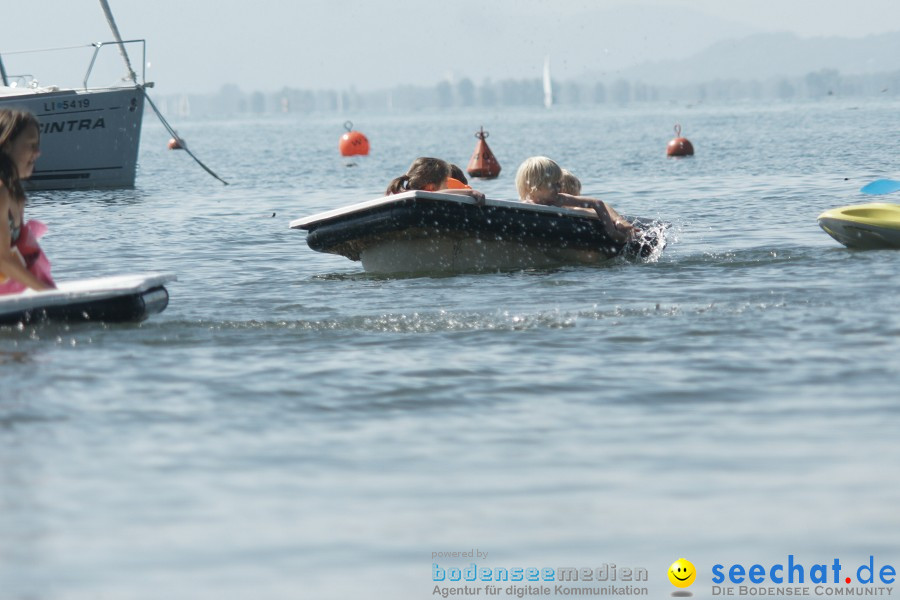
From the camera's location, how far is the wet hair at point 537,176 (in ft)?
40.8

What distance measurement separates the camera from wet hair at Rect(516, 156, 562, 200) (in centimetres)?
1245

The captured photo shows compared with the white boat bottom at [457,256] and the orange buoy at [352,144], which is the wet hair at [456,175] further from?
the orange buoy at [352,144]

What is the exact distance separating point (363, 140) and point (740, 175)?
1824 cm

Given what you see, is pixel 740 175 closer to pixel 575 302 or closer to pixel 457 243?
pixel 457 243

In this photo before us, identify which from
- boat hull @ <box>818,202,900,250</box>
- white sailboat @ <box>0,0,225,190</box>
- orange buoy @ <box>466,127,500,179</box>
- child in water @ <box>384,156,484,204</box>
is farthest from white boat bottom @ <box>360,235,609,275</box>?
orange buoy @ <box>466,127,500,179</box>

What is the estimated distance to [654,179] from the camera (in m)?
29.4

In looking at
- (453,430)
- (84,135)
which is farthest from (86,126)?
(453,430)

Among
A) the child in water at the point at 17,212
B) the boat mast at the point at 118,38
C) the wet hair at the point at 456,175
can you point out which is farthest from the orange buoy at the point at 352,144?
the child in water at the point at 17,212

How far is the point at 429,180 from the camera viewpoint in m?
12.3

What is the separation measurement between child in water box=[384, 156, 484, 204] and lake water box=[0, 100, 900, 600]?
0.94 metres

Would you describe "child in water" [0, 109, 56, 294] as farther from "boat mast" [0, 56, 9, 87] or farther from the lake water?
"boat mast" [0, 56, 9, 87]

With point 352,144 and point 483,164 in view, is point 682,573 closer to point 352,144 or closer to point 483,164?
point 483,164

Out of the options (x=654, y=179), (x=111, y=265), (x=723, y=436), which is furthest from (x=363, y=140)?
(x=723, y=436)

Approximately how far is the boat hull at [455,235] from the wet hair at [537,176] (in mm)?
342
